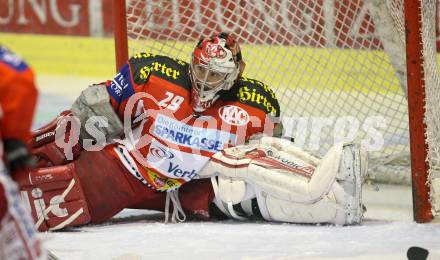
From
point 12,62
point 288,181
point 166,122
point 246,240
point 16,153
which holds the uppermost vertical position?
point 12,62

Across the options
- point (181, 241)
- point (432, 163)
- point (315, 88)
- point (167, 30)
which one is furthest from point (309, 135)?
point (181, 241)

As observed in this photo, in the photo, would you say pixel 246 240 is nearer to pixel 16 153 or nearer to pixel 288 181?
pixel 288 181

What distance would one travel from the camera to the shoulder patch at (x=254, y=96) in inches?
146

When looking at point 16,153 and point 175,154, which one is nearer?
point 16,153

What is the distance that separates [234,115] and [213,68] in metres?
0.25

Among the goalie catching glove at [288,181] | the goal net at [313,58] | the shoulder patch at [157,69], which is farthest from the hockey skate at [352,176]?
the goal net at [313,58]

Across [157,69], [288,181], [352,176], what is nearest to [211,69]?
[157,69]

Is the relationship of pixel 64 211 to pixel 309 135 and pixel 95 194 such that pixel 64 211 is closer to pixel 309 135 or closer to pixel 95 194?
pixel 95 194

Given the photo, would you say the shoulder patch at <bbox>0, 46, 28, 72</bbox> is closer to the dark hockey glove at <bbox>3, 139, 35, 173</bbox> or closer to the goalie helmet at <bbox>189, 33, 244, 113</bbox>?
the dark hockey glove at <bbox>3, 139, 35, 173</bbox>

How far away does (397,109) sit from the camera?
4375mm

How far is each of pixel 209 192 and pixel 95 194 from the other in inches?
16.2

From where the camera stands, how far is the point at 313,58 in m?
4.50

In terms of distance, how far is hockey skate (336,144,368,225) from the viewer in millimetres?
3414

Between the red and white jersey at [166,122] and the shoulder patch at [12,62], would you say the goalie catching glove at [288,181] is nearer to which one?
the red and white jersey at [166,122]
